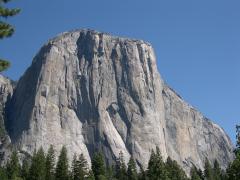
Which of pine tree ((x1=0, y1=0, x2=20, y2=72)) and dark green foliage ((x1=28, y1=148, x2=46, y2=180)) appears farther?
dark green foliage ((x1=28, y1=148, x2=46, y2=180))

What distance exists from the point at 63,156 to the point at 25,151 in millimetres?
107328

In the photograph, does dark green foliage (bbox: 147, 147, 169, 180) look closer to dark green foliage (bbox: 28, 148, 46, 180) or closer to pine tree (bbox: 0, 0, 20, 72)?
dark green foliage (bbox: 28, 148, 46, 180)

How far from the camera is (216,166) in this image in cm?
12638

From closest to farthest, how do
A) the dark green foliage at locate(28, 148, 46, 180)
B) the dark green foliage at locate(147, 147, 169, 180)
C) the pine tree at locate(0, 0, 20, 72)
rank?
the pine tree at locate(0, 0, 20, 72)
the dark green foliage at locate(147, 147, 169, 180)
the dark green foliage at locate(28, 148, 46, 180)

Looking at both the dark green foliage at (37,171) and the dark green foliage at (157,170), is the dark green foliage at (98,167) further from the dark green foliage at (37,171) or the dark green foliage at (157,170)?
the dark green foliage at (157,170)

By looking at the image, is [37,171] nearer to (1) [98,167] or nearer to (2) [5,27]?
(1) [98,167]

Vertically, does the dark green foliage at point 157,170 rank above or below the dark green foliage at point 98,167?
below

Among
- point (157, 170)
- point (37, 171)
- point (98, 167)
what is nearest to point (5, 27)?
point (157, 170)


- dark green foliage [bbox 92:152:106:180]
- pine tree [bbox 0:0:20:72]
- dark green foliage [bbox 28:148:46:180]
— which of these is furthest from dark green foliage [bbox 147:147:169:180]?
pine tree [bbox 0:0:20:72]

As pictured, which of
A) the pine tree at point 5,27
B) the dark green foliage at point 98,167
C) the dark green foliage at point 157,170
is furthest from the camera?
the dark green foliage at point 98,167

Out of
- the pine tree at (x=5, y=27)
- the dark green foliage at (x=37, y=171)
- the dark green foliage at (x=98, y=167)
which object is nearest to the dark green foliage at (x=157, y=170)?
the dark green foliage at (x=98, y=167)

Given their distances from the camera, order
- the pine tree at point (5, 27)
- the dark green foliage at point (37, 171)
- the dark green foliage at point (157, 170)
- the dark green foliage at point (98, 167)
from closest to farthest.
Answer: the pine tree at point (5, 27) < the dark green foliage at point (157, 170) < the dark green foliage at point (37, 171) < the dark green foliage at point (98, 167)

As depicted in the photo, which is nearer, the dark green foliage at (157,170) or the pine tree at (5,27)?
the pine tree at (5,27)

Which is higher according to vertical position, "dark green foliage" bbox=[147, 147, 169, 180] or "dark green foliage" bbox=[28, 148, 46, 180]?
"dark green foliage" bbox=[28, 148, 46, 180]
